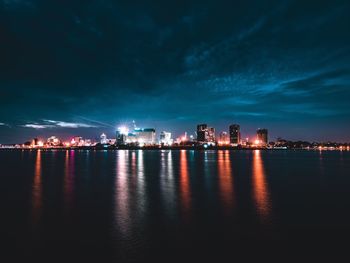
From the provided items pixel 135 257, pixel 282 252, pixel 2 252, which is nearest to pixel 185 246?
pixel 135 257

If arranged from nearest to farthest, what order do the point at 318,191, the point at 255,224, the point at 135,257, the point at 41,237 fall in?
the point at 135,257 < the point at 41,237 < the point at 255,224 < the point at 318,191

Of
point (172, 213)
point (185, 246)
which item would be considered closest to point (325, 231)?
point (185, 246)

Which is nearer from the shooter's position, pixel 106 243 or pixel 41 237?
pixel 106 243

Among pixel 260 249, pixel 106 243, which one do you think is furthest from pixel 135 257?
pixel 260 249

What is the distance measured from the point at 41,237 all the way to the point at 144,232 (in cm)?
477

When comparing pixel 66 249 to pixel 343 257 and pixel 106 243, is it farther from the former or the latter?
pixel 343 257

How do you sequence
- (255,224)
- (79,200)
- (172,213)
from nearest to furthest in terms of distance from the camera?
(255,224)
(172,213)
(79,200)

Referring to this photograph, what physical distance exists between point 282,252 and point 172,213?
7896 millimetres

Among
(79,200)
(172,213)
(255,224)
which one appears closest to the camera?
(255,224)

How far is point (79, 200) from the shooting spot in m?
22.1

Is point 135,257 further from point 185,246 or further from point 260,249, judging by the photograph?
point 260,249

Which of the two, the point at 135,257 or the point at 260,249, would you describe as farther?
the point at 260,249

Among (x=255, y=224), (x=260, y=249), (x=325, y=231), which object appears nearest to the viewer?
(x=260, y=249)

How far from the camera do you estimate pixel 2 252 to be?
11133mm
